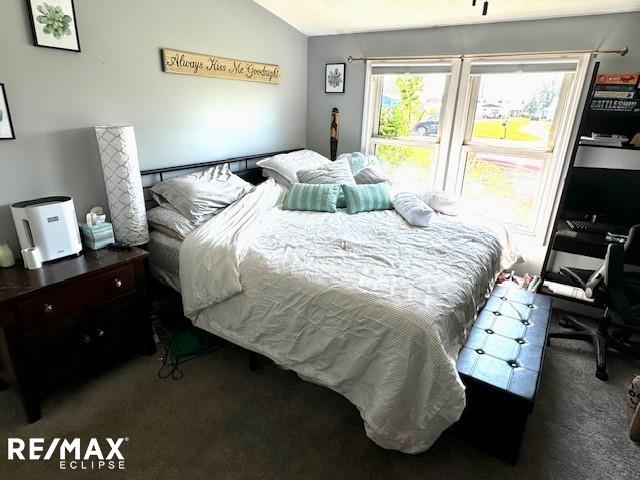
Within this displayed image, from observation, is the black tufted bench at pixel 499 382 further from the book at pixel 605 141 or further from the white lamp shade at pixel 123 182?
the white lamp shade at pixel 123 182

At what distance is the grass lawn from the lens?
2995 millimetres

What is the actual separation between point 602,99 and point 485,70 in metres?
0.88

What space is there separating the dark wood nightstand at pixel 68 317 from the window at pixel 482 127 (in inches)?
96.7

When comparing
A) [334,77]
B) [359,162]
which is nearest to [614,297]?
[359,162]

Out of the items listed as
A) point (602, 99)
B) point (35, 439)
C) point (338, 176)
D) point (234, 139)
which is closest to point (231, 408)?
point (35, 439)

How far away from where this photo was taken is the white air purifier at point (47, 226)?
5.89ft

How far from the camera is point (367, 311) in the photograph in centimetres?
156

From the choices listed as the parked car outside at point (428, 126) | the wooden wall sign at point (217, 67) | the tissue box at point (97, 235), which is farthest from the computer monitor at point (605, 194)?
the tissue box at point (97, 235)

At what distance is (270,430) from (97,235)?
1.44 metres

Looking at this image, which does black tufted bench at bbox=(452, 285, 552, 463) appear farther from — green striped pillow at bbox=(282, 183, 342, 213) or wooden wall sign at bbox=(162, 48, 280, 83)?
wooden wall sign at bbox=(162, 48, 280, 83)

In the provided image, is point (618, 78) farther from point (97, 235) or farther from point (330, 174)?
point (97, 235)

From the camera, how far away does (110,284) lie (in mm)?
1938

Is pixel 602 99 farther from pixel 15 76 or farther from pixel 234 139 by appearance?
pixel 15 76

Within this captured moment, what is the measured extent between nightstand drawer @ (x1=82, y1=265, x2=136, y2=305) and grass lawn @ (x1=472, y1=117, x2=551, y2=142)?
300 cm
